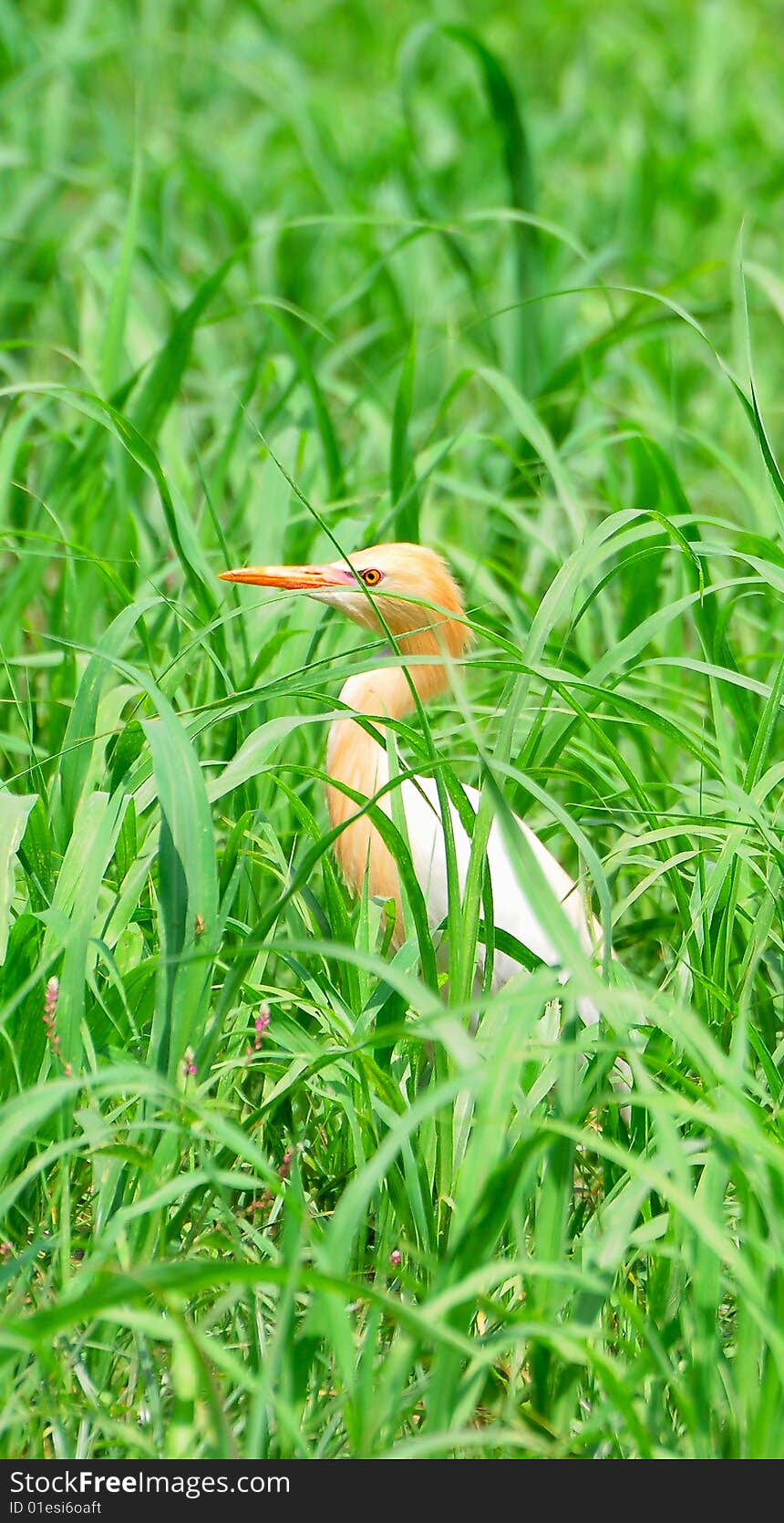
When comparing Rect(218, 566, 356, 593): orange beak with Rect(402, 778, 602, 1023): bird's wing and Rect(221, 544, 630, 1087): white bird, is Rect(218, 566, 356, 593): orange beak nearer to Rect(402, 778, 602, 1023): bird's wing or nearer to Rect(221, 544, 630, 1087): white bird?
Rect(221, 544, 630, 1087): white bird

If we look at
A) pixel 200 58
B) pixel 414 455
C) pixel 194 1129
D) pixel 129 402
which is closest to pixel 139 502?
pixel 129 402

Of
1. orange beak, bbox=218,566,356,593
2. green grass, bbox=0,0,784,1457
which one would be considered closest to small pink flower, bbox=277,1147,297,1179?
green grass, bbox=0,0,784,1457

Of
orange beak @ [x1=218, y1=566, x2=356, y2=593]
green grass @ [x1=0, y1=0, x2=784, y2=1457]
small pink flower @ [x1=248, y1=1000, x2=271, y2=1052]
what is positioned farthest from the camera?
orange beak @ [x1=218, y1=566, x2=356, y2=593]

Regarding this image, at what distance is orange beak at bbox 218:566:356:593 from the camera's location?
7.81 ft

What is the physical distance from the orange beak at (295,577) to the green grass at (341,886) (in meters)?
0.09

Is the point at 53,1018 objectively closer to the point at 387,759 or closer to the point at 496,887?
the point at 387,759

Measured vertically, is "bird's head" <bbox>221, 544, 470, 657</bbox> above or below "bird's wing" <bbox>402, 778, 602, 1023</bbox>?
above

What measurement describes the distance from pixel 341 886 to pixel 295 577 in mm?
480

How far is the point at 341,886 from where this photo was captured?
8.03 ft

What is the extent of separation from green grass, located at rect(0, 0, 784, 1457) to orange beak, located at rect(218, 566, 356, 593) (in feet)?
0.29

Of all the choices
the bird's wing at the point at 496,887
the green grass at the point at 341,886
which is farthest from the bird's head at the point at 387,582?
the bird's wing at the point at 496,887

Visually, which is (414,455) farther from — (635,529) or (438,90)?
(438,90)

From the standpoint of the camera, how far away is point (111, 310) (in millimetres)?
3045
